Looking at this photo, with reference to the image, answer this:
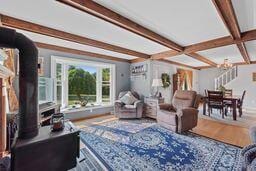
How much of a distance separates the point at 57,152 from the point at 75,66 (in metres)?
3.57

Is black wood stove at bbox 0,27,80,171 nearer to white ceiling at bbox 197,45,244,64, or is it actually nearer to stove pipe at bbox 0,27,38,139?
stove pipe at bbox 0,27,38,139

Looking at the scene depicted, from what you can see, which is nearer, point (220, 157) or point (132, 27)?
point (220, 157)

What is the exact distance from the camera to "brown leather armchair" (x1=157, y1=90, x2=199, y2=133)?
124 inches

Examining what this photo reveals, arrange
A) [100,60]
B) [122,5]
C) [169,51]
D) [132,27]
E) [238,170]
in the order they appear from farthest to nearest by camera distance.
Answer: [100,60], [169,51], [132,27], [122,5], [238,170]

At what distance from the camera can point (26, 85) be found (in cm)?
147

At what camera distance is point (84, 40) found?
3.35 metres

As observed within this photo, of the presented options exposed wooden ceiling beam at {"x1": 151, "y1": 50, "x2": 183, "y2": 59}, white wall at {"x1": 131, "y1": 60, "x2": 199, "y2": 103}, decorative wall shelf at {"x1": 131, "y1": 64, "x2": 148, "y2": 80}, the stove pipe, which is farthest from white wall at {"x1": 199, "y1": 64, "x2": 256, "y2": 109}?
the stove pipe

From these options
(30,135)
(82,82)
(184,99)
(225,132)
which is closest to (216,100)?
(225,132)

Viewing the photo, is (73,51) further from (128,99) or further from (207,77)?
(207,77)

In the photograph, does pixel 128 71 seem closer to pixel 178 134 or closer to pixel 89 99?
pixel 89 99

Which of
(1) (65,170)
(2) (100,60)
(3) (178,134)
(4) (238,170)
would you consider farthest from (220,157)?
(2) (100,60)

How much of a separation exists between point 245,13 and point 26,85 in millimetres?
3328

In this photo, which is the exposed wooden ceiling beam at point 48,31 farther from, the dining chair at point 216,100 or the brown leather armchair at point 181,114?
the dining chair at point 216,100

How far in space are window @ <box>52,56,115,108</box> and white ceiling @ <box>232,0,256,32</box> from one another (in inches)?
154
